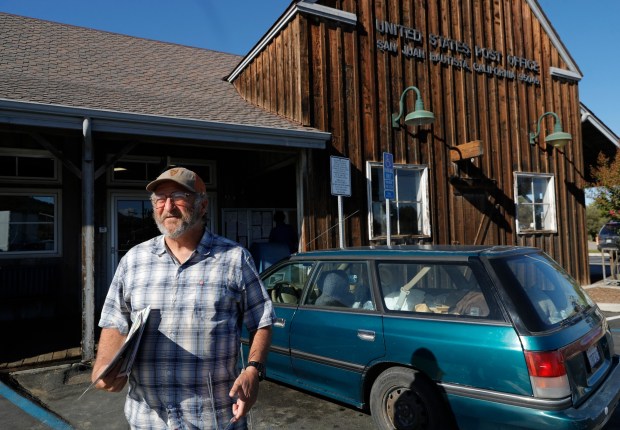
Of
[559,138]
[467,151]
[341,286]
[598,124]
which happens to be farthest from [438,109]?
[341,286]

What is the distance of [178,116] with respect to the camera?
622 cm

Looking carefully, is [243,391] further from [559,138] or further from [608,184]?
[608,184]

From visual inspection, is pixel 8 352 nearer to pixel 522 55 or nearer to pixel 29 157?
pixel 29 157

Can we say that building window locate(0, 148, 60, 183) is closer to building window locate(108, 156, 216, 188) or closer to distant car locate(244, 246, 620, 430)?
building window locate(108, 156, 216, 188)

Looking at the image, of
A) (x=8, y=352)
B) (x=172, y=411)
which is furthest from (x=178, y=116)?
(x=172, y=411)

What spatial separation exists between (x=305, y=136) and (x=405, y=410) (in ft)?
16.0

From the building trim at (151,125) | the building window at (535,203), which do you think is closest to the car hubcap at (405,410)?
the building trim at (151,125)

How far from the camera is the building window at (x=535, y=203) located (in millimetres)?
10781

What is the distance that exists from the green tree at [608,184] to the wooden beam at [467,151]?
5.56m

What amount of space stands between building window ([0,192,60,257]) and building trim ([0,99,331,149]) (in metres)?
3.43

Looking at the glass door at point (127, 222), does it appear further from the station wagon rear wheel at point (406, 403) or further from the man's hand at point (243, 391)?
the man's hand at point (243, 391)

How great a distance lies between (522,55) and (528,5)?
129 centimetres

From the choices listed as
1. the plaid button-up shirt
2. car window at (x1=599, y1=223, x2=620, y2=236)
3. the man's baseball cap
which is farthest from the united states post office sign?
the plaid button-up shirt

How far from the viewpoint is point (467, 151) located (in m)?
9.26
